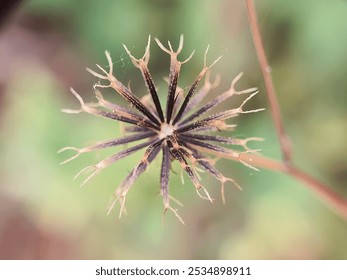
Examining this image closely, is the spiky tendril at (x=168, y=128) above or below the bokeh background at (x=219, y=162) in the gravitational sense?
below

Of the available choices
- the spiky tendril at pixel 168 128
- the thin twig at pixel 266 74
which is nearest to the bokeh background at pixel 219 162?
the thin twig at pixel 266 74

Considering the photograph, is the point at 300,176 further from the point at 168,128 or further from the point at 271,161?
the point at 168,128

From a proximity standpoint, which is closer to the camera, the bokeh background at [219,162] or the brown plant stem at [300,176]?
the brown plant stem at [300,176]

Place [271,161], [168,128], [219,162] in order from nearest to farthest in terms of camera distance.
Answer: [168,128], [271,161], [219,162]

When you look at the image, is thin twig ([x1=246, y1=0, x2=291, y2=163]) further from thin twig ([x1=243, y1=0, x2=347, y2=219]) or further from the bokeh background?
the bokeh background

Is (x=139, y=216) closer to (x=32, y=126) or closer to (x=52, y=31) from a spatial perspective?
(x=32, y=126)

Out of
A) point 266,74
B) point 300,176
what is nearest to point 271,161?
point 300,176

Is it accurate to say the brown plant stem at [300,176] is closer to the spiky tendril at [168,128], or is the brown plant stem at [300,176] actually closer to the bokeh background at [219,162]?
the spiky tendril at [168,128]

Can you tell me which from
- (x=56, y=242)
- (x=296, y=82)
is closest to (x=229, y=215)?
(x=296, y=82)
